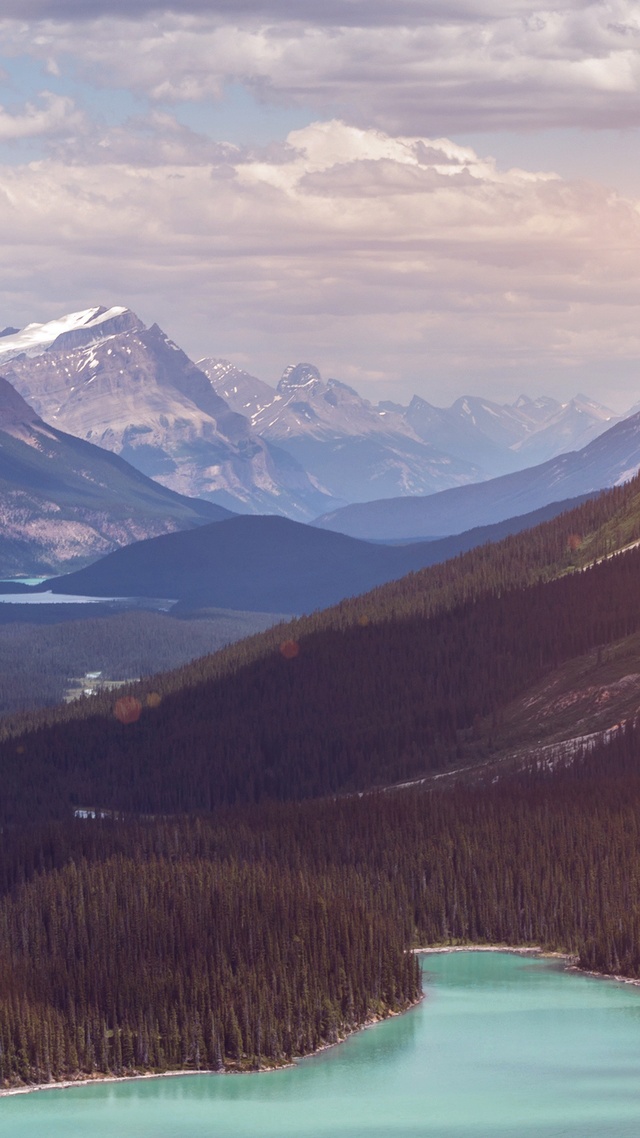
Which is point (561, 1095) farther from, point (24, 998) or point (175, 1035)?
point (24, 998)

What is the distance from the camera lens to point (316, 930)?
518ft

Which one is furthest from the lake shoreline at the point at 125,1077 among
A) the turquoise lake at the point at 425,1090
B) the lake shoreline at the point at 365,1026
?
the turquoise lake at the point at 425,1090

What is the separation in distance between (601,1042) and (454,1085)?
1547 centimetres

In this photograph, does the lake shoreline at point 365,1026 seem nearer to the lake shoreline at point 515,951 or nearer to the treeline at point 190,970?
the lake shoreline at point 515,951

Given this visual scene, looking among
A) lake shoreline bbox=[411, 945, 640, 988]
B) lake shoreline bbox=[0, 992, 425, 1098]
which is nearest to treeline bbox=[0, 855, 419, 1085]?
lake shoreline bbox=[0, 992, 425, 1098]

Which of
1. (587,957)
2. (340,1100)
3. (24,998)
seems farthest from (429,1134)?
(587,957)

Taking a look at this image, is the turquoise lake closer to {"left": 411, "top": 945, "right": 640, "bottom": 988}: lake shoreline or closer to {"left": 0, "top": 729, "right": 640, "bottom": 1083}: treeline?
{"left": 0, "top": 729, "right": 640, "bottom": 1083}: treeline

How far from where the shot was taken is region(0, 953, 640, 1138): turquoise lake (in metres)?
121

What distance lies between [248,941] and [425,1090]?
1086 inches

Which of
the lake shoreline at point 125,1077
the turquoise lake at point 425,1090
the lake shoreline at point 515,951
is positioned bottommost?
the turquoise lake at point 425,1090

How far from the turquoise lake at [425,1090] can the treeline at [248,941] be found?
337 cm

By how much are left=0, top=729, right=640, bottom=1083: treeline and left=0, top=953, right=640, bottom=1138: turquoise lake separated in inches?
133

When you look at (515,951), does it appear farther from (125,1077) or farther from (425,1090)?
(125,1077)

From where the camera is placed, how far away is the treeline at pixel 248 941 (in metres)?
135
